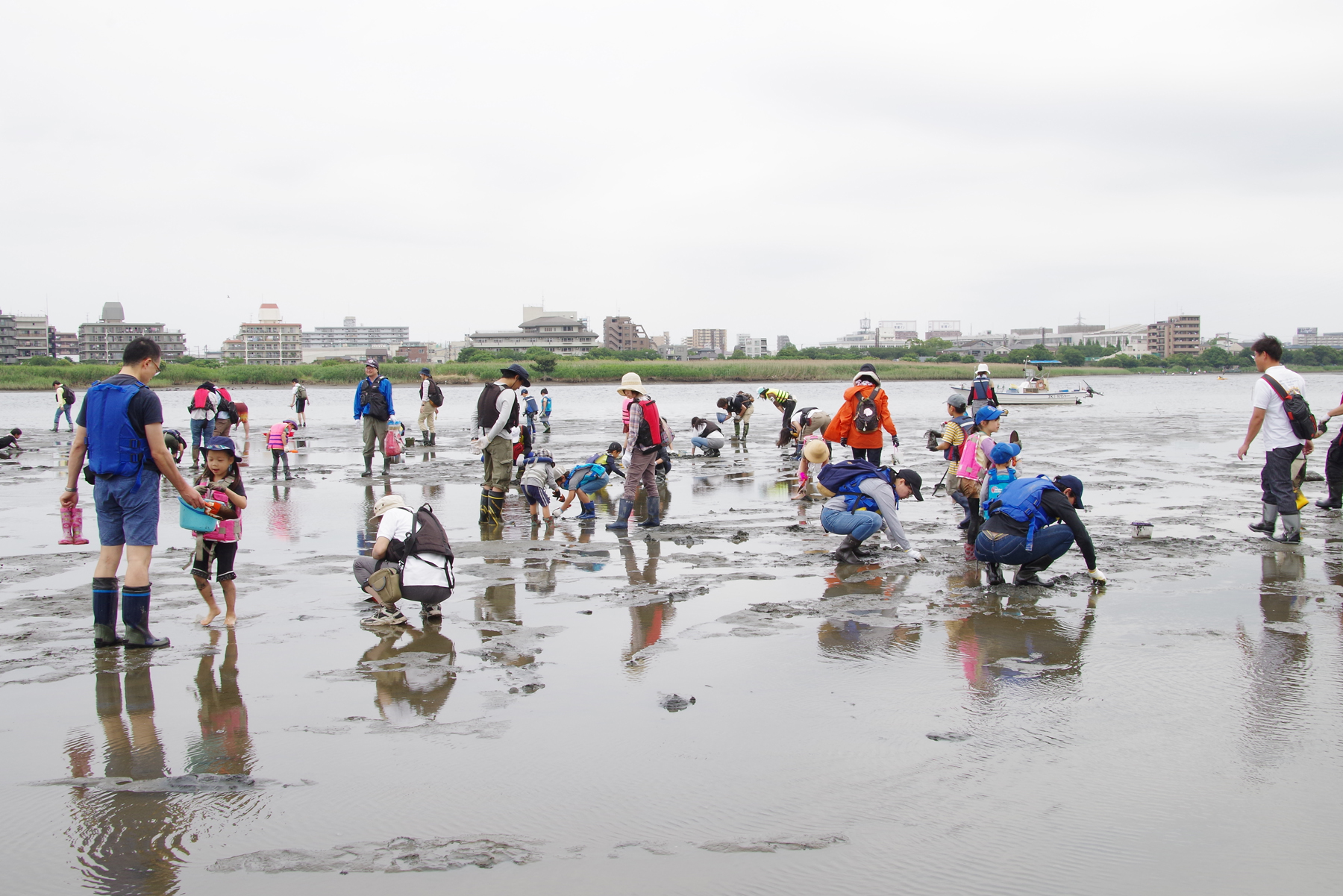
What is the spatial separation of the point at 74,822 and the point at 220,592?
156 inches

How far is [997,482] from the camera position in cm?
756

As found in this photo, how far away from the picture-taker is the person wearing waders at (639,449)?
10.3m

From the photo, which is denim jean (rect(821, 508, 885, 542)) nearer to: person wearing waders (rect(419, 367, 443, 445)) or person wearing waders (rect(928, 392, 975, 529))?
person wearing waders (rect(928, 392, 975, 529))

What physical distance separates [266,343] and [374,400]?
168 m

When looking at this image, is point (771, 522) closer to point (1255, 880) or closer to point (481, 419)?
point (481, 419)

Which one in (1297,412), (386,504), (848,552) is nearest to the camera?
(386,504)

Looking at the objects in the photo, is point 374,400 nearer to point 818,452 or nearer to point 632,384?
point 632,384

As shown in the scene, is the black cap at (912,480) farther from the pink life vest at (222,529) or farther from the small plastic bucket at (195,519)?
the small plastic bucket at (195,519)

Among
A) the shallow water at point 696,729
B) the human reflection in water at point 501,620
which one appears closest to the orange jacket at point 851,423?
the shallow water at point 696,729

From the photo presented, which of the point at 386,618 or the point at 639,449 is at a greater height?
the point at 639,449

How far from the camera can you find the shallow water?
3336 mm

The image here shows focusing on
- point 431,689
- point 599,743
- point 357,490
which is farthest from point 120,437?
point 357,490

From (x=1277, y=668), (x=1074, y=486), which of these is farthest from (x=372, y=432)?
(x=1277, y=668)

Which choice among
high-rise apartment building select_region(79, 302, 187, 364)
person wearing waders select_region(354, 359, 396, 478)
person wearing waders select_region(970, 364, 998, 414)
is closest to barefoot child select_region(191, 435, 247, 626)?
person wearing waders select_region(354, 359, 396, 478)
